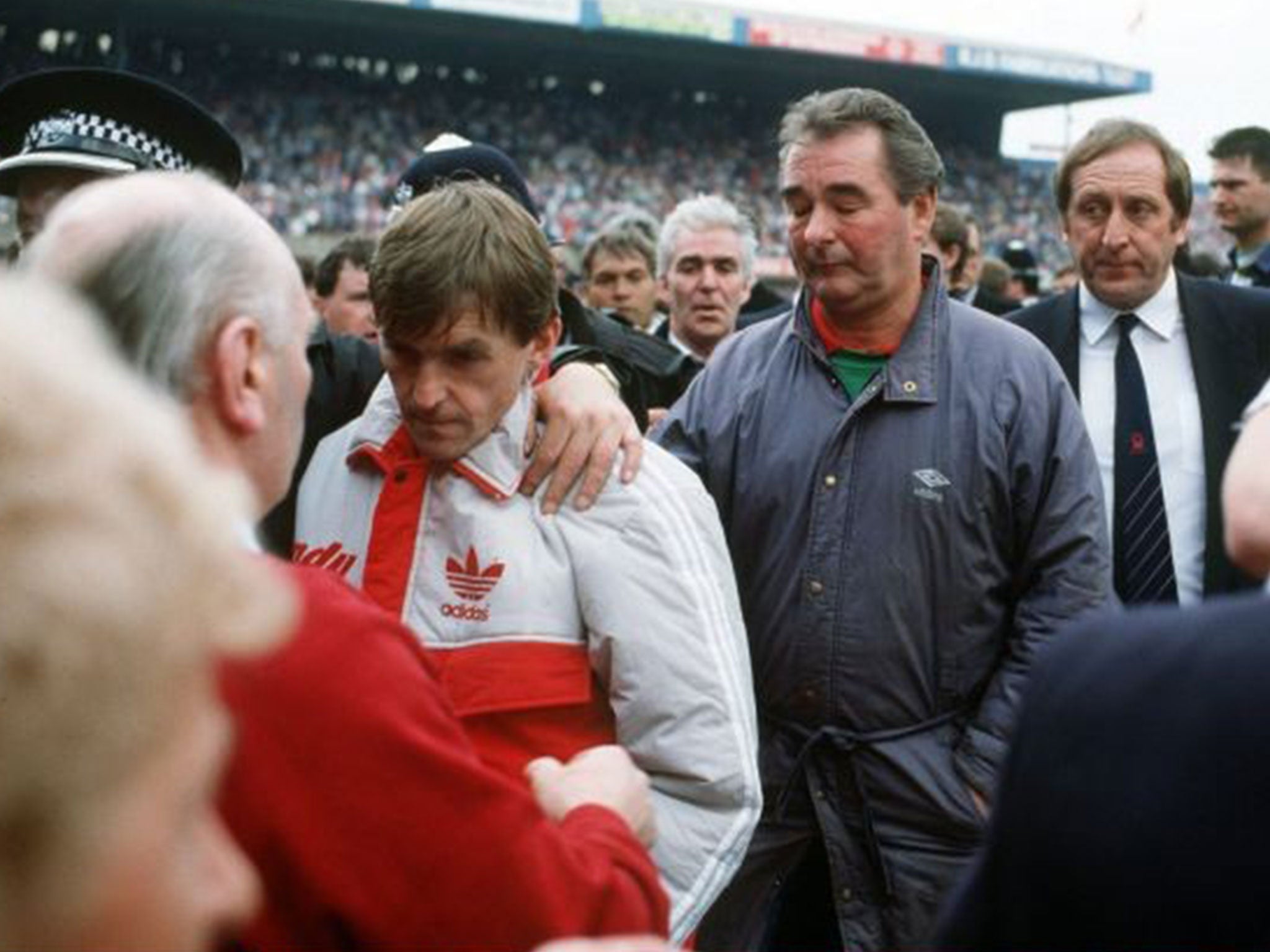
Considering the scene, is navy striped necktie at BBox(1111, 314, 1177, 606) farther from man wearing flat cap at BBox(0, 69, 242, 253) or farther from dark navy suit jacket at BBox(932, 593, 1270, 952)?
dark navy suit jacket at BBox(932, 593, 1270, 952)

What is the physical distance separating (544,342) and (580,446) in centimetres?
25

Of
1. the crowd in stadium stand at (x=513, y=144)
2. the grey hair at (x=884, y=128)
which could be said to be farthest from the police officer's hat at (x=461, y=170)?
the crowd in stadium stand at (x=513, y=144)

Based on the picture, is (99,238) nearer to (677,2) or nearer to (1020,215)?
(677,2)

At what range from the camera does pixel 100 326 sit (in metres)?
1.41

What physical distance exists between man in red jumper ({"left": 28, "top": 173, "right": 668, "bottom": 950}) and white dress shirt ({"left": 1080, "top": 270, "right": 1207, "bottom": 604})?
7.34 feet

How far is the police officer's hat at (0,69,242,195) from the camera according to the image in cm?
277

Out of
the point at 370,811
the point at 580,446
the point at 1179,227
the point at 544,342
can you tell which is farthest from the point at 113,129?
the point at 1179,227

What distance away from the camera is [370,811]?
136cm

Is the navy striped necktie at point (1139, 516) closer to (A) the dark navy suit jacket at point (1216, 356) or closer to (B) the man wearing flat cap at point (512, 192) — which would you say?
(A) the dark navy suit jacket at point (1216, 356)

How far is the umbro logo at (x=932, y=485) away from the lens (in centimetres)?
290

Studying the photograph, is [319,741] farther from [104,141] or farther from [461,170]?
[461,170]

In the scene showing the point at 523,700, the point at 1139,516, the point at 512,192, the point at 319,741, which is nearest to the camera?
the point at 319,741

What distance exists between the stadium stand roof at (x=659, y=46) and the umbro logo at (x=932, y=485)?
95.5 feet

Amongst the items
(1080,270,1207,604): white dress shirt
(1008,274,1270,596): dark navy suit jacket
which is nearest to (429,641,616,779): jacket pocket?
(1080,270,1207,604): white dress shirt
